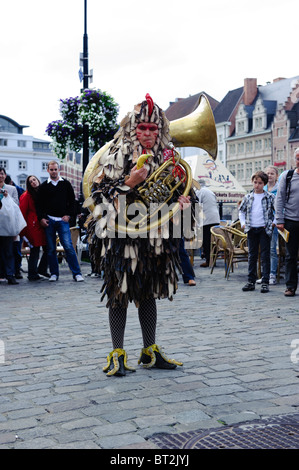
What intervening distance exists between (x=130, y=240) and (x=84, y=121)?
1255 cm

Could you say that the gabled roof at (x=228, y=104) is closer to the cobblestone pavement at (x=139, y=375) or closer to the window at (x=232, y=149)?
the window at (x=232, y=149)

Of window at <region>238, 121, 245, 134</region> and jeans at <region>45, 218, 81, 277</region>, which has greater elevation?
window at <region>238, 121, 245, 134</region>

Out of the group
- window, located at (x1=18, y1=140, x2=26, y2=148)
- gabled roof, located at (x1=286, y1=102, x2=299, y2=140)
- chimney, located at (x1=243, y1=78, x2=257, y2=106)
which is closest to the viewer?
gabled roof, located at (x1=286, y1=102, x2=299, y2=140)

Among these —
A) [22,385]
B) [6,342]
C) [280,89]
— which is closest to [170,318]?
[6,342]

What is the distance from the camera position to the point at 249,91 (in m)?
72.4

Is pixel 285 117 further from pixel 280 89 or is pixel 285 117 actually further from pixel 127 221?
pixel 127 221

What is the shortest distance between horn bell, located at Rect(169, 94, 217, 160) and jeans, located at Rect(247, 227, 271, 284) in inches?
148

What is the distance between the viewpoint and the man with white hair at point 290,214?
842cm

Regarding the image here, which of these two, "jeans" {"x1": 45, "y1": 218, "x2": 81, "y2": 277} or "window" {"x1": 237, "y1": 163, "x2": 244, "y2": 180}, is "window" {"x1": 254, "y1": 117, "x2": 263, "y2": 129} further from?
"jeans" {"x1": 45, "y1": 218, "x2": 81, "y2": 277}

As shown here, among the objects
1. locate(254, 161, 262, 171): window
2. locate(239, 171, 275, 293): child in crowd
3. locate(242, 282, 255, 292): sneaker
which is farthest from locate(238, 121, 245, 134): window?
locate(242, 282, 255, 292): sneaker

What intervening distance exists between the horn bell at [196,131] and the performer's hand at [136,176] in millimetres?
815

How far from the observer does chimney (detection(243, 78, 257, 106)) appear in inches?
2830

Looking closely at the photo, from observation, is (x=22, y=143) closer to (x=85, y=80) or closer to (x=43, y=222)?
(x=85, y=80)
